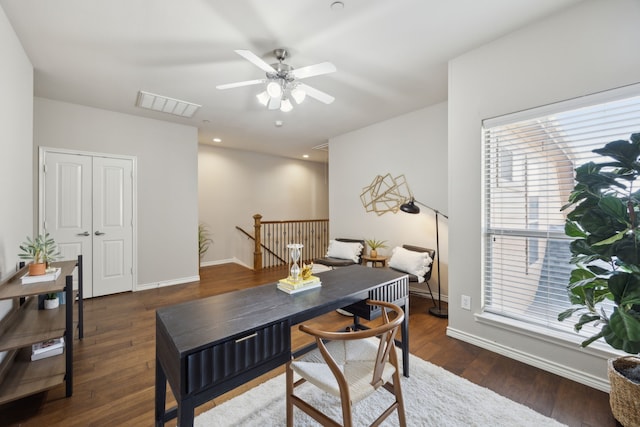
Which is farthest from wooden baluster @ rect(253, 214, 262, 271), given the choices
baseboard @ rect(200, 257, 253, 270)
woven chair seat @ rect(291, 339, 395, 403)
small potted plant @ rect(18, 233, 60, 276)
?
woven chair seat @ rect(291, 339, 395, 403)

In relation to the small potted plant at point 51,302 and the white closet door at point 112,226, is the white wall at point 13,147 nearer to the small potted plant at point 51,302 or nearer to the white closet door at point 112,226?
the small potted plant at point 51,302

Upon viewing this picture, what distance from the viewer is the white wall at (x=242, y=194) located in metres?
6.09

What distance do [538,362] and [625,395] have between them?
0.70 metres

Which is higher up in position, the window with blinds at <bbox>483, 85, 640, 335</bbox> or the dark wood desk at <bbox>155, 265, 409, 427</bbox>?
the window with blinds at <bbox>483, 85, 640, 335</bbox>

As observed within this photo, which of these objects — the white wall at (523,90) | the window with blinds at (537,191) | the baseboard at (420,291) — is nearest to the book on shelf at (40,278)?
the white wall at (523,90)

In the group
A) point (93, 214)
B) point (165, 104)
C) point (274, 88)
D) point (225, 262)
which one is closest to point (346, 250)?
point (274, 88)

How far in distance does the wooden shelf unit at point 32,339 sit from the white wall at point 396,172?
370 centimetres

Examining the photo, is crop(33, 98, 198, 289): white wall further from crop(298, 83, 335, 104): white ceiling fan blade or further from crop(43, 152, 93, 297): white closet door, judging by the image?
crop(298, 83, 335, 104): white ceiling fan blade

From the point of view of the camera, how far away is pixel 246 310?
141 centimetres

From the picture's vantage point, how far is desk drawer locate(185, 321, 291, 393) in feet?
3.44

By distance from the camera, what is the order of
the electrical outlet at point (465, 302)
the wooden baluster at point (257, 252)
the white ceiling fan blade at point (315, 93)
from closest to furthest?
1. the white ceiling fan blade at point (315, 93)
2. the electrical outlet at point (465, 302)
3. the wooden baluster at point (257, 252)

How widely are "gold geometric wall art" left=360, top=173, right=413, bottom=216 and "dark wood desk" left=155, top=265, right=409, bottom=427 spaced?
266 cm

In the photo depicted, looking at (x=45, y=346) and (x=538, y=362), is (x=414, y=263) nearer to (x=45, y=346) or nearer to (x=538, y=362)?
(x=538, y=362)

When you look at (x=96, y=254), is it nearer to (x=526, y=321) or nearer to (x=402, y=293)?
(x=402, y=293)
